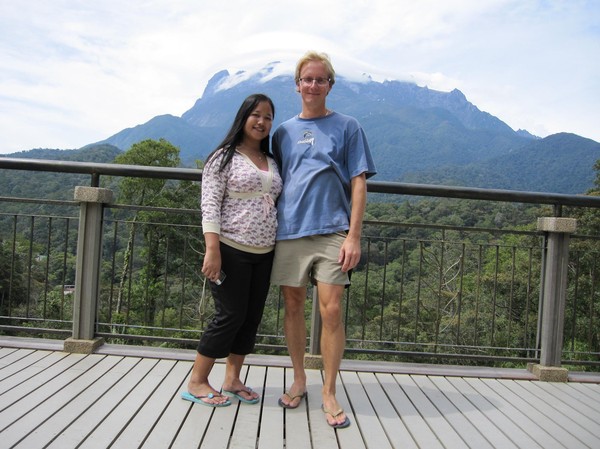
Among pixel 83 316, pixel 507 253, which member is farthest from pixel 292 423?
pixel 507 253

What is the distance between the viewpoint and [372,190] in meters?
3.12

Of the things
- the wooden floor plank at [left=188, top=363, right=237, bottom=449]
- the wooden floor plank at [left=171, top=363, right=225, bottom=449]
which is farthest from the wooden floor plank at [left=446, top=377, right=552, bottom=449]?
the wooden floor plank at [left=171, top=363, right=225, bottom=449]

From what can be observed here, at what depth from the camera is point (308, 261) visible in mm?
2545

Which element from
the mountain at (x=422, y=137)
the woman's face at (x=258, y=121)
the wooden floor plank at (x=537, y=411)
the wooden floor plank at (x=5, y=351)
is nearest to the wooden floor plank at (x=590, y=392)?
the wooden floor plank at (x=537, y=411)

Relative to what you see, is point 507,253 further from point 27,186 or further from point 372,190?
point 372,190

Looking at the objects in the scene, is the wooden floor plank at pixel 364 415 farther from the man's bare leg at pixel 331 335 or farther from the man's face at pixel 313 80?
the man's face at pixel 313 80

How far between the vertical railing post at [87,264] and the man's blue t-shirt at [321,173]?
140cm

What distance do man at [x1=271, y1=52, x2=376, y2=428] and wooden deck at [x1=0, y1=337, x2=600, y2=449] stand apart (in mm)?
227

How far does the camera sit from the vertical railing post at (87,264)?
11.0ft

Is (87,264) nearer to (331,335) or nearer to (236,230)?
(236,230)

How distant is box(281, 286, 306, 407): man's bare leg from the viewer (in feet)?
8.65

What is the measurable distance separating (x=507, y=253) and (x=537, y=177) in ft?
189

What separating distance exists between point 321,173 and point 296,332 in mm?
831

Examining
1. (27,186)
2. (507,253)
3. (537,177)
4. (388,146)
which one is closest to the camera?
(27,186)
